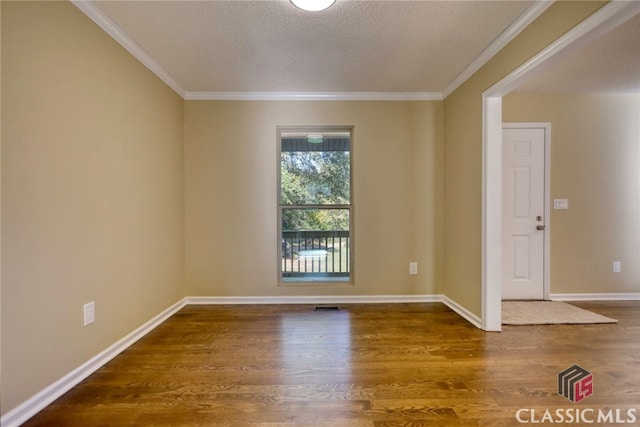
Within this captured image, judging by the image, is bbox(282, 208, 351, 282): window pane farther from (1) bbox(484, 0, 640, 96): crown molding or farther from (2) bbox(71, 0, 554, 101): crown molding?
(1) bbox(484, 0, 640, 96): crown molding

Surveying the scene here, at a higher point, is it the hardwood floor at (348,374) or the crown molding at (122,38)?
the crown molding at (122,38)

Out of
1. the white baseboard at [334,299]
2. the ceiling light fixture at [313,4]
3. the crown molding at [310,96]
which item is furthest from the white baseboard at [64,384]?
the ceiling light fixture at [313,4]

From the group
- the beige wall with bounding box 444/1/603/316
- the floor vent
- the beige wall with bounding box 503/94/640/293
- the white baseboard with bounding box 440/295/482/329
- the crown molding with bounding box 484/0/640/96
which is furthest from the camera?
the beige wall with bounding box 503/94/640/293

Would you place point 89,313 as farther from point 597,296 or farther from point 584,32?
point 597,296

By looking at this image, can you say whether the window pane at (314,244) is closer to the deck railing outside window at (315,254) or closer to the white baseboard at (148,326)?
the deck railing outside window at (315,254)

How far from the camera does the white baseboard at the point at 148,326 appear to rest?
145cm

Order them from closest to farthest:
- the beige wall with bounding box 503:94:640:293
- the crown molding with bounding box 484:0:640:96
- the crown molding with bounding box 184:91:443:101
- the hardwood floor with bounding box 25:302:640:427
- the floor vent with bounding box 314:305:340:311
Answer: the crown molding with bounding box 484:0:640:96 < the hardwood floor with bounding box 25:302:640:427 < the floor vent with bounding box 314:305:340:311 < the crown molding with bounding box 184:91:443:101 < the beige wall with bounding box 503:94:640:293

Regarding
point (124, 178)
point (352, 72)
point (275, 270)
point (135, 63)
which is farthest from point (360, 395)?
point (135, 63)

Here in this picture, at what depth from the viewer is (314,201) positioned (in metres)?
3.40

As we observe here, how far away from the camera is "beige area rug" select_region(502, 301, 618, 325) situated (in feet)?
8.73

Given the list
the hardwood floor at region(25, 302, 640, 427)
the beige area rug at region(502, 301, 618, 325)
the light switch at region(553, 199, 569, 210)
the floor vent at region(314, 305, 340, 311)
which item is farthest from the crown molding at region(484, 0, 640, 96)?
the floor vent at region(314, 305, 340, 311)

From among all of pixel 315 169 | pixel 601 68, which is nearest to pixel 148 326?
pixel 315 169

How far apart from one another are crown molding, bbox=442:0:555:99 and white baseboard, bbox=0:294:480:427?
91.1 inches

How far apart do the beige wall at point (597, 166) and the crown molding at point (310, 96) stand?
3.70 feet
